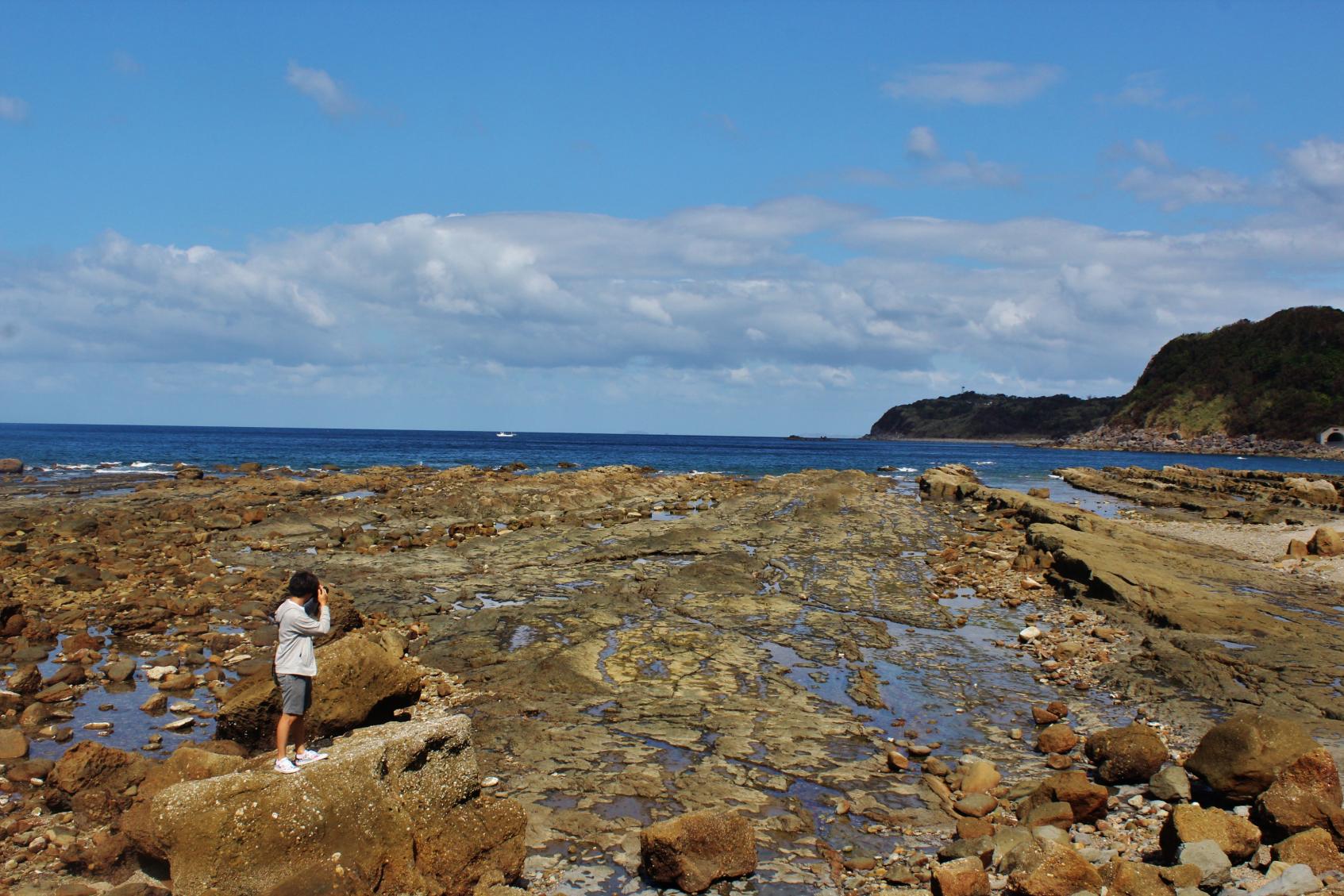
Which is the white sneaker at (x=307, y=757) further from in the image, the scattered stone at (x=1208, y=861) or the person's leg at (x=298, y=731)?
the scattered stone at (x=1208, y=861)

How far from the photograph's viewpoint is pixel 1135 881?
7.36m

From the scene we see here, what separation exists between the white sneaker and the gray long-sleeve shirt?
3.85 ft

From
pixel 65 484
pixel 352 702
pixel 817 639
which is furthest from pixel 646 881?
pixel 65 484

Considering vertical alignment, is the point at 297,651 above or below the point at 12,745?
above

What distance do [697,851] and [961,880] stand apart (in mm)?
2473

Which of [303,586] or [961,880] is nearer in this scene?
[961,880]

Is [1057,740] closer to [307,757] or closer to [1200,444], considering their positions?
[307,757]

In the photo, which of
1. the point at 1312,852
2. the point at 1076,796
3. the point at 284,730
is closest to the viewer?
the point at 1312,852

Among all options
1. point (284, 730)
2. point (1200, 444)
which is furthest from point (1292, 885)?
point (1200, 444)

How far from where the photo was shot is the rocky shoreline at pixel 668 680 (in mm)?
8602

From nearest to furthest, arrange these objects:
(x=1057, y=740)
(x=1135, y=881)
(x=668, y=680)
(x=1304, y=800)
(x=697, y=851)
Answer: (x=1135, y=881), (x=697, y=851), (x=1304, y=800), (x=1057, y=740), (x=668, y=680)

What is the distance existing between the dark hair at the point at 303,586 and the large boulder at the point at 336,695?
2099 millimetres

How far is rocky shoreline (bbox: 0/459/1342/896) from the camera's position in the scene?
8.60m

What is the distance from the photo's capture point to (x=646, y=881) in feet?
27.2
